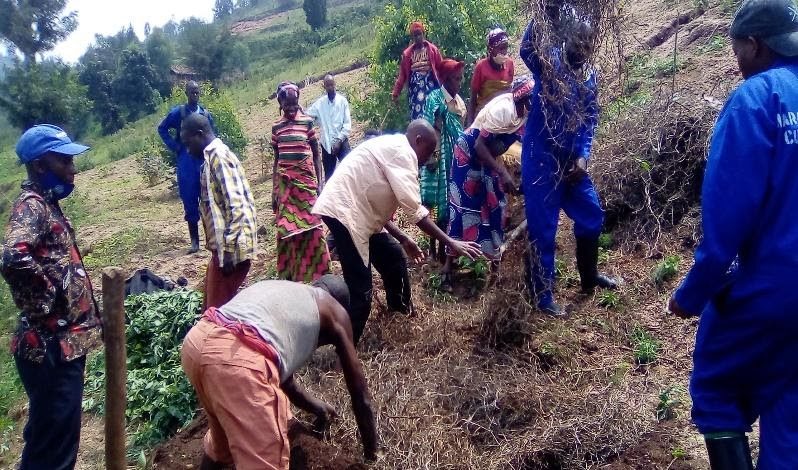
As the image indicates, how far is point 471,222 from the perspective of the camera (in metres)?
5.21

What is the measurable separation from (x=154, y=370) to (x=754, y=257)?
150 inches

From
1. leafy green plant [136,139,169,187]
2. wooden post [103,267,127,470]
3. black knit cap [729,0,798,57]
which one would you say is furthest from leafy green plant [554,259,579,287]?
leafy green plant [136,139,169,187]

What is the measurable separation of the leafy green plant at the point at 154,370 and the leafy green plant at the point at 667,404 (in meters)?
2.64

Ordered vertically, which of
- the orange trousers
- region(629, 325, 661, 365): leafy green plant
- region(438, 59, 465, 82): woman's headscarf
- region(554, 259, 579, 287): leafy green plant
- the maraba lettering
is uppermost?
the maraba lettering

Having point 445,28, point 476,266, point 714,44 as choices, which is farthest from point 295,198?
point 714,44

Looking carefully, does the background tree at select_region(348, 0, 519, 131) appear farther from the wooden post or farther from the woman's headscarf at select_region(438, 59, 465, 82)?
the wooden post

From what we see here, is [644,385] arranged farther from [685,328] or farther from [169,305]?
[169,305]

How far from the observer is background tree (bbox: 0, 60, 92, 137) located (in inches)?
890

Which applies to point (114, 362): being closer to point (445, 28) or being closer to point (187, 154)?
point (187, 154)

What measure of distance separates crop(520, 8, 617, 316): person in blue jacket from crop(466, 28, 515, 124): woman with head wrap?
1.87 meters

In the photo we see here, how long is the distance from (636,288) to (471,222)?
1262mm

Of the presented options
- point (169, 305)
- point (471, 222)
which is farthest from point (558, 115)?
point (169, 305)

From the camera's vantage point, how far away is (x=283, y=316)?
269 cm

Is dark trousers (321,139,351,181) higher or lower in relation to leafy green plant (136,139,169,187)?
higher
